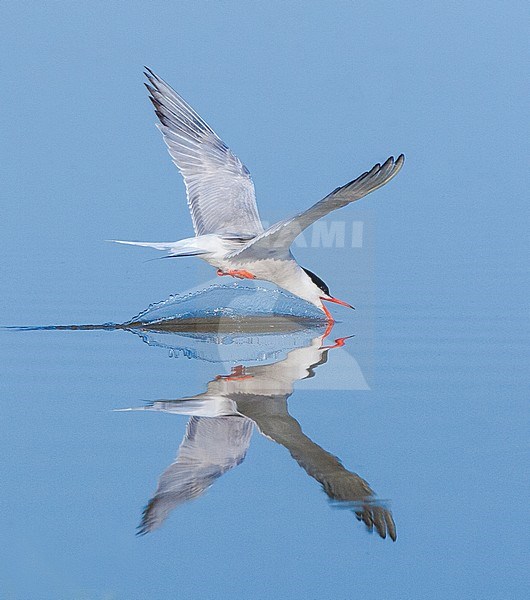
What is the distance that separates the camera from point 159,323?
6.52 metres

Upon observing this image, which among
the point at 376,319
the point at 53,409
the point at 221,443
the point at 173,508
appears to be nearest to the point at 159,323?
the point at 376,319

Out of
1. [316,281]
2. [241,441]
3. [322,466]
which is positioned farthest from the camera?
[316,281]

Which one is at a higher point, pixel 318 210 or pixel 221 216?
pixel 318 210

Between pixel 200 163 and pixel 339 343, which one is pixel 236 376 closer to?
pixel 339 343

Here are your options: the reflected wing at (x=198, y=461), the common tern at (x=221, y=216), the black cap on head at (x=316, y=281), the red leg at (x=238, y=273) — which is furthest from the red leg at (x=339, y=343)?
the reflected wing at (x=198, y=461)

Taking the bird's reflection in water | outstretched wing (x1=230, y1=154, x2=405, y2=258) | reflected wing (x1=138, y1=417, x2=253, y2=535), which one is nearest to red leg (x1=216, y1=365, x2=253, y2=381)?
the bird's reflection in water

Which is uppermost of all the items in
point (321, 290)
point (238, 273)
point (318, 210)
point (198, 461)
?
point (318, 210)

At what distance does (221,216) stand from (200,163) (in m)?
0.46

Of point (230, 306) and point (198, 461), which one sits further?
point (230, 306)

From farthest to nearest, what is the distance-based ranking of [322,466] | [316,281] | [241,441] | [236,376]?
[316,281]
[236,376]
[241,441]
[322,466]

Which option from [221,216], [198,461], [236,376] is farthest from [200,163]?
[198,461]

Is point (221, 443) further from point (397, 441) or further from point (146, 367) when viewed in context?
point (146, 367)

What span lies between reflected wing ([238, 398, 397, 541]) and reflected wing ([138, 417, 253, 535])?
107 mm

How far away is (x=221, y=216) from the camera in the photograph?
6.24m
